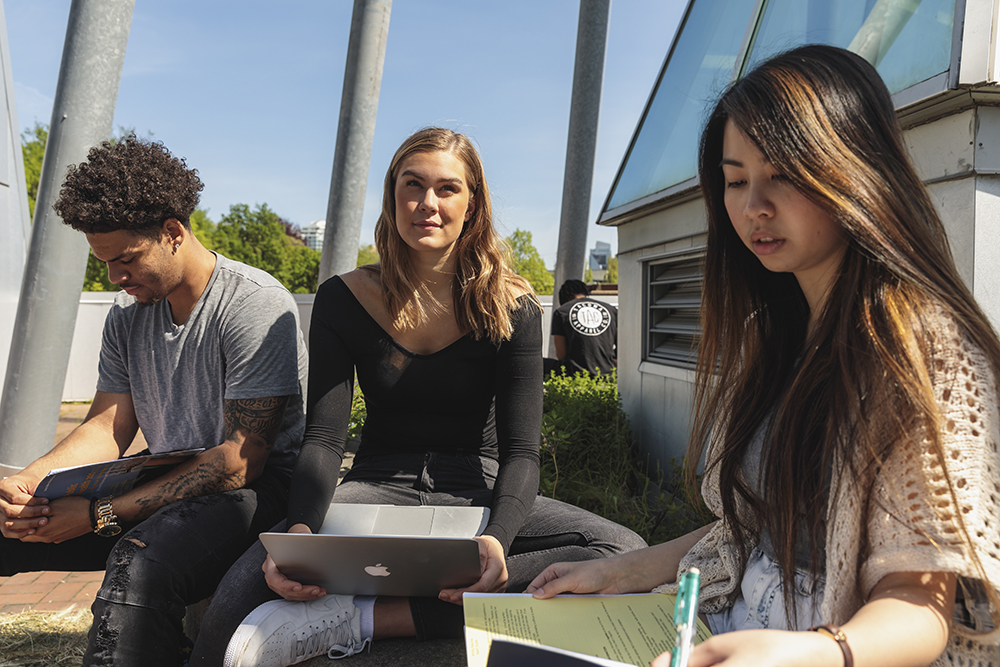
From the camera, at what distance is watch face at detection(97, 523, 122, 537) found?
227 centimetres

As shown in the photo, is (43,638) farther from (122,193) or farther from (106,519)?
(122,193)

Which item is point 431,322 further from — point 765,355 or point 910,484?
point 910,484

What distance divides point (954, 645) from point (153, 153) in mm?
2836

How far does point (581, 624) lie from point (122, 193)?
2.15 meters

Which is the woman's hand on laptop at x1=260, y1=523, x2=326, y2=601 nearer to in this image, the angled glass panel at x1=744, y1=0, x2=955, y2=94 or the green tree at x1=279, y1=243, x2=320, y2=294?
the angled glass panel at x1=744, y1=0, x2=955, y2=94

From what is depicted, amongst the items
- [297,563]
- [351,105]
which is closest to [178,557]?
[297,563]

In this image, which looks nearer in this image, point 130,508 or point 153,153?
point 130,508

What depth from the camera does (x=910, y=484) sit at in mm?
1067

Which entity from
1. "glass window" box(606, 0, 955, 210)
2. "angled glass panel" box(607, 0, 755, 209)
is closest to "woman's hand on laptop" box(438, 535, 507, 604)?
"glass window" box(606, 0, 955, 210)

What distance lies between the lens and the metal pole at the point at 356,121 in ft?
18.2

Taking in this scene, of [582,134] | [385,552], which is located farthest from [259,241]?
[385,552]

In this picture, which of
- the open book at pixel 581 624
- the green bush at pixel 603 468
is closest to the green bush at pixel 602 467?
the green bush at pixel 603 468

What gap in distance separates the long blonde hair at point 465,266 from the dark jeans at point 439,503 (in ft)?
1.64

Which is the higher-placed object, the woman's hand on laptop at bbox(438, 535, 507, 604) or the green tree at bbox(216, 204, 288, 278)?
the green tree at bbox(216, 204, 288, 278)
